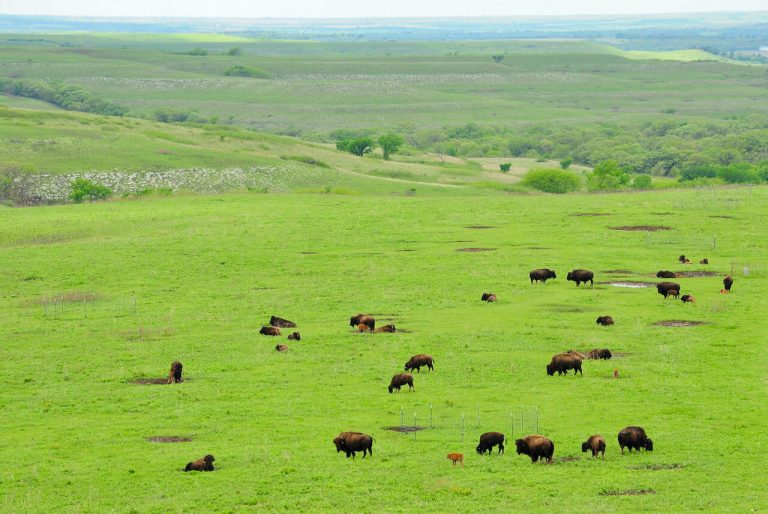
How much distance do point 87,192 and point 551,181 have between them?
51499mm

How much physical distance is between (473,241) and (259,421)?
1418 inches

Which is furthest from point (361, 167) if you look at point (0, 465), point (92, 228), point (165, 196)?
point (0, 465)

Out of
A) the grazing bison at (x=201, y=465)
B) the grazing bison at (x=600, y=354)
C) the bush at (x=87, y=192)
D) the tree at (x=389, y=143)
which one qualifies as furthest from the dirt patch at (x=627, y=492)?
the tree at (x=389, y=143)

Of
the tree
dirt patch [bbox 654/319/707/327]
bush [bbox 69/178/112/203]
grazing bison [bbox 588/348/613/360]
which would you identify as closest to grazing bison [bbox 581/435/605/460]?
grazing bison [bbox 588/348/613/360]

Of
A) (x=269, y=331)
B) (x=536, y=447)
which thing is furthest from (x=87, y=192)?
(x=536, y=447)

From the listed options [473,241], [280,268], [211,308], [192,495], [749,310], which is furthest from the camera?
[473,241]

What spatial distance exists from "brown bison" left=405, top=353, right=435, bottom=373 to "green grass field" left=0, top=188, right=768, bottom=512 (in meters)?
0.50

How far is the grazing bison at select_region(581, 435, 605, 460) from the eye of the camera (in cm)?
2773

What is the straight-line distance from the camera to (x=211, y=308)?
51000 mm

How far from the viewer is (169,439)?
102 feet

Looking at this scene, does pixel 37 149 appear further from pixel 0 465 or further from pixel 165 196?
pixel 0 465

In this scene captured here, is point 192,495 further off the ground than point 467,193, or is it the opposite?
point 192,495

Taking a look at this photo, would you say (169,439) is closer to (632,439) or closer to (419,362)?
(419,362)

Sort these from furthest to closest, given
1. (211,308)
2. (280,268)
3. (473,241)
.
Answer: (473,241) → (280,268) → (211,308)
